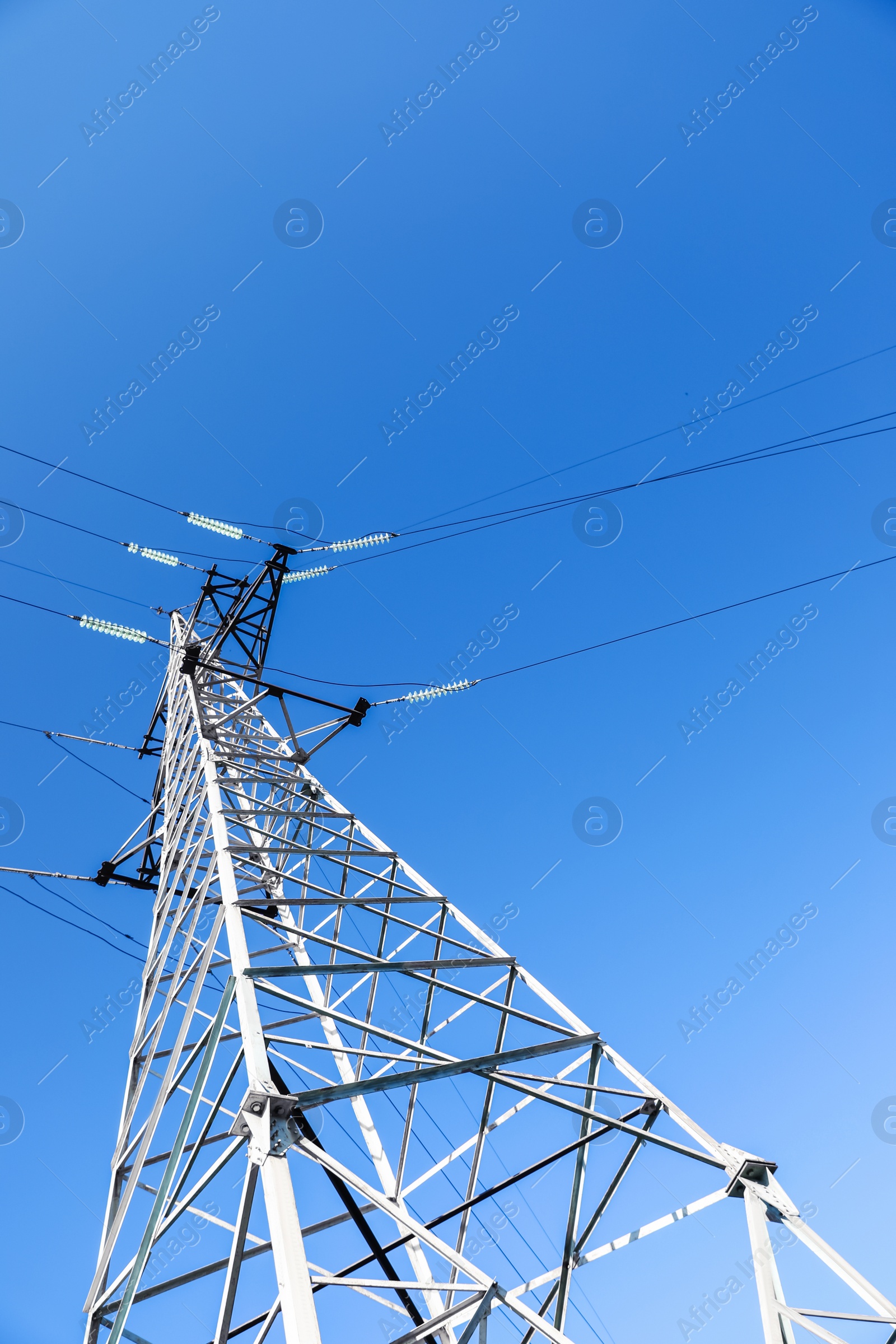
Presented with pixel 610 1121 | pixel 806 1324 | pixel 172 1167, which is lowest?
pixel 806 1324

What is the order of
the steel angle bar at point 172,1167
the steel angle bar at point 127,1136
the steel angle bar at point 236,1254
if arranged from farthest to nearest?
the steel angle bar at point 127,1136 < the steel angle bar at point 172,1167 < the steel angle bar at point 236,1254

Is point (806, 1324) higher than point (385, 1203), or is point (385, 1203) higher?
point (385, 1203)

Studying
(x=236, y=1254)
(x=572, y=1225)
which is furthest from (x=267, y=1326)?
(x=572, y=1225)

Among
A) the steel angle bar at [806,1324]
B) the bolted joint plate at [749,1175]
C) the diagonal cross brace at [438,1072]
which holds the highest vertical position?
the diagonal cross brace at [438,1072]

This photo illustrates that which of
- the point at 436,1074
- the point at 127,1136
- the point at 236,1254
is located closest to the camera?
the point at 236,1254

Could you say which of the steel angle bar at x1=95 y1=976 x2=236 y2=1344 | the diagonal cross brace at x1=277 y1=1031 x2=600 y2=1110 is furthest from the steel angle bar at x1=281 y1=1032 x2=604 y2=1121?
the steel angle bar at x1=95 y1=976 x2=236 y2=1344

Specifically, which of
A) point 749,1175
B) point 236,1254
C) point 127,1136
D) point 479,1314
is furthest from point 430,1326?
point 127,1136

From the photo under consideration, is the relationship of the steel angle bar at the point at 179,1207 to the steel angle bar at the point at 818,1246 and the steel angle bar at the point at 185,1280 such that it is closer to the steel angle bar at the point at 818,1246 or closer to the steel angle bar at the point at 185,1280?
the steel angle bar at the point at 185,1280

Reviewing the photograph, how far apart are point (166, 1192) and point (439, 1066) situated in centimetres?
187

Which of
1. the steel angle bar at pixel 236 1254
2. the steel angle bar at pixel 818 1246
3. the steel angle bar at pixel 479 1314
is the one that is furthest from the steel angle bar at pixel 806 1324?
the steel angle bar at pixel 236 1254

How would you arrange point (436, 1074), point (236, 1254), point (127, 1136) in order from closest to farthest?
point (236, 1254) → point (436, 1074) → point (127, 1136)

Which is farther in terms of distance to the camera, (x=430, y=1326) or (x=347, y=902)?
(x=347, y=902)

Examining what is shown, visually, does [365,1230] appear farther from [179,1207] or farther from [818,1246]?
[818,1246]

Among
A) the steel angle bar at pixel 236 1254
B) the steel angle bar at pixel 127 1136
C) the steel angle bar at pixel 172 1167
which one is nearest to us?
the steel angle bar at pixel 236 1254
